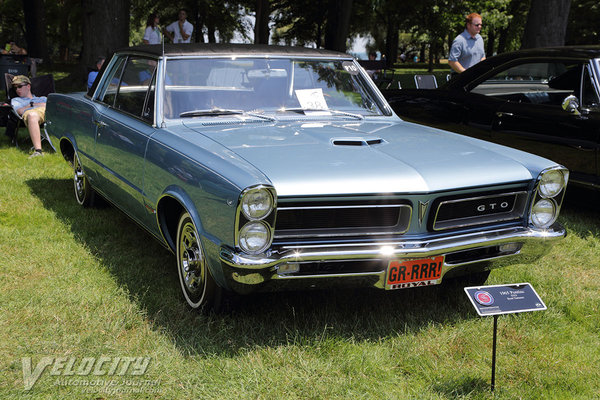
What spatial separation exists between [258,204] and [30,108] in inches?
268

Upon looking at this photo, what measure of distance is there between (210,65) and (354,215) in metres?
1.77

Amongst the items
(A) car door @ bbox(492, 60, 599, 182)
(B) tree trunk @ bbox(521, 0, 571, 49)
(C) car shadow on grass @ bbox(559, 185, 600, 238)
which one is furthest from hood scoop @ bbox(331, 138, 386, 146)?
(B) tree trunk @ bbox(521, 0, 571, 49)

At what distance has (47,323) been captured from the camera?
3547 mm

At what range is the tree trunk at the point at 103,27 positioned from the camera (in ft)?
41.3

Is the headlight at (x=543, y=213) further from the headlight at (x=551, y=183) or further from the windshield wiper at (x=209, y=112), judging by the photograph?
the windshield wiper at (x=209, y=112)

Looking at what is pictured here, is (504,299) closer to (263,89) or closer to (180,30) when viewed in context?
(263,89)

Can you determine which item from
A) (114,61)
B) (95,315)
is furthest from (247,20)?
(95,315)

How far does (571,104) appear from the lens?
559 centimetres

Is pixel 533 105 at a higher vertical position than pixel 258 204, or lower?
higher

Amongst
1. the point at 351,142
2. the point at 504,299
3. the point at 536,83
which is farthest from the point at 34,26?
the point at 504,299

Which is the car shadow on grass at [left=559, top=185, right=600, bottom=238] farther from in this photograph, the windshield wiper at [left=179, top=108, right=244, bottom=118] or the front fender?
the front fender

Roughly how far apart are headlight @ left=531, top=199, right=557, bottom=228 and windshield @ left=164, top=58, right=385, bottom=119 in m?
1.50

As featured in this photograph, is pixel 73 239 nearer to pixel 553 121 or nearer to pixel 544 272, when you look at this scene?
pixel 544 272

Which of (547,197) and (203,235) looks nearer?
(203,235)
